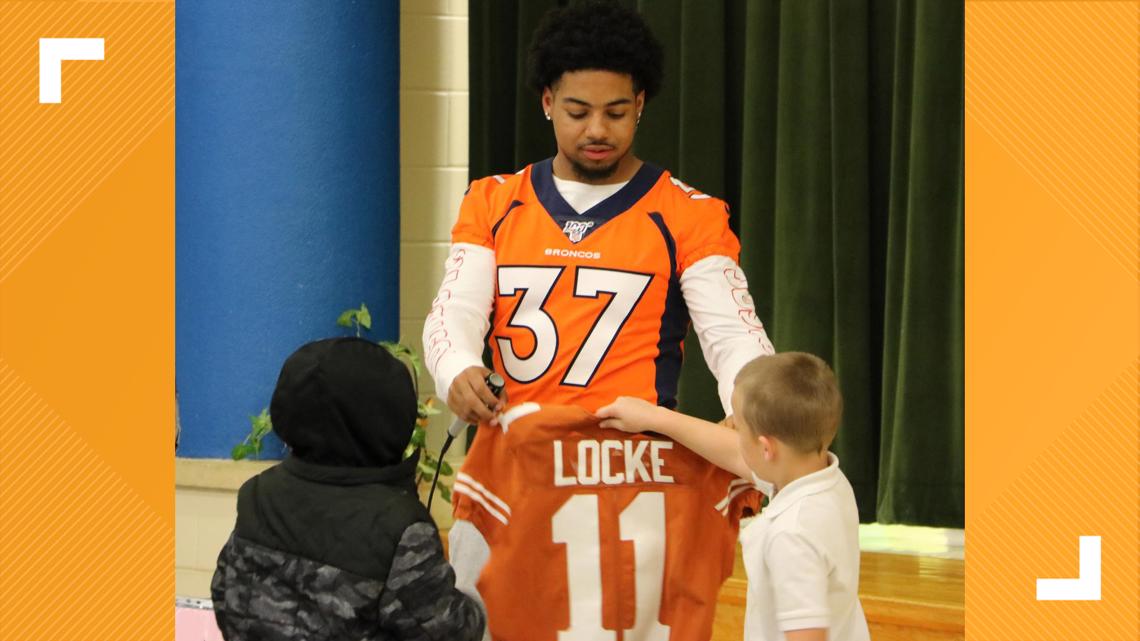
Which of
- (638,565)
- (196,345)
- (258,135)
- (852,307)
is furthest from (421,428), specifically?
(638,565)

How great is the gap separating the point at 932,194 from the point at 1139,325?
72 centimetres

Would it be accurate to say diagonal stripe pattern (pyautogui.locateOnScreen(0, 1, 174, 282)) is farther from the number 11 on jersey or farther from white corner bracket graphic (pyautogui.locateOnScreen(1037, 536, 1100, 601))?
white corner bracket graphic (pyautogui.locateOnScreen(1037, 536, 1100, 601))

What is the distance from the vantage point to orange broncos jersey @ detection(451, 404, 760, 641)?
1727mm

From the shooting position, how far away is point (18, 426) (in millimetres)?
2943

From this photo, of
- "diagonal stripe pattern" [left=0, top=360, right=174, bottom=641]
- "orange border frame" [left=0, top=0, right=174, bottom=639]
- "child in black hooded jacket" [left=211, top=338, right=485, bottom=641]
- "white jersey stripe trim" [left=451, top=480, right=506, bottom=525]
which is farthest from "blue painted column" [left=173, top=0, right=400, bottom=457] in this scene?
"child in black hooded jacket" [left=211, top=338, right=485, bottom=641]

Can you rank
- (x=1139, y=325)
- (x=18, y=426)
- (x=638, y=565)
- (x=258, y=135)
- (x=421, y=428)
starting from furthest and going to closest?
1. (x=421, y=428)
2. (x=258, y=135)
3. (x=18, y=426)
4. (x=1139, y=325)
5. (x=638, y=565)

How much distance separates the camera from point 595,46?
1.81 meters

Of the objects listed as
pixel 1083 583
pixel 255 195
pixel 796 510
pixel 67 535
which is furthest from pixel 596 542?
pixel 255 195

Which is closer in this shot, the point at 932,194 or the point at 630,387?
the point at 630,387

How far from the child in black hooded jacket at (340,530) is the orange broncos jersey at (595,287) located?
288mm

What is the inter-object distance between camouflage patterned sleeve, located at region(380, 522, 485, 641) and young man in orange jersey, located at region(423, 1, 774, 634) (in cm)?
27

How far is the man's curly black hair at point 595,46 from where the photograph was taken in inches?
71.4

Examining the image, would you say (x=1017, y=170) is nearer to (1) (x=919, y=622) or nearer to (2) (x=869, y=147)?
(2) (x=869, y=147)

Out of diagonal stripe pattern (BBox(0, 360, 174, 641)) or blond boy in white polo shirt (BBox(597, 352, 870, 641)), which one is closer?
blond boy in white polo shirt (BBox(597, 352, 870, 641))
